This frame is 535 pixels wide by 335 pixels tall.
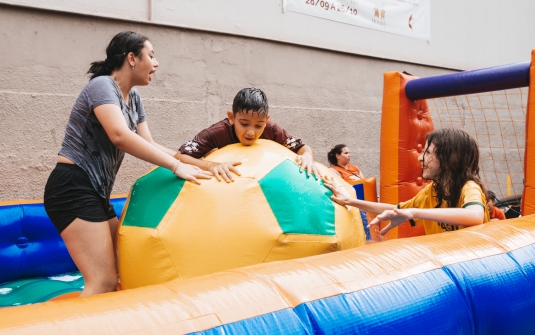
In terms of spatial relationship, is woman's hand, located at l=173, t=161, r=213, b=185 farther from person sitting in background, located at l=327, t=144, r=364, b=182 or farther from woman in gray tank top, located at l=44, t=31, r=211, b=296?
person sitting in background, located at l=327, t=144, r=364, b=182

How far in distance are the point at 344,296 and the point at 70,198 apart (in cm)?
122

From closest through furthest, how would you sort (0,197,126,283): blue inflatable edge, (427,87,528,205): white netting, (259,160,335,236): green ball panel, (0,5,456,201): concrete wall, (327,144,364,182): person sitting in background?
1. (259,160,335,236): green ball panel
2. (0,197,126,283): blue inflatable edge
3. (0,5,456,201): concrete wall
4. (327,144,364,182): person sitting in background
5. (427,87,528,205): white netting

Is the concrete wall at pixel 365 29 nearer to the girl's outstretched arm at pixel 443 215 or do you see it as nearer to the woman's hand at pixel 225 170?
the woman's hand at pixel 225 170

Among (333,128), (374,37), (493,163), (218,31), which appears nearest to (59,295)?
(218,31)

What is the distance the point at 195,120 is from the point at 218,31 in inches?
38.5

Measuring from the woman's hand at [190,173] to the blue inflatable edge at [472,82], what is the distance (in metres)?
2.51

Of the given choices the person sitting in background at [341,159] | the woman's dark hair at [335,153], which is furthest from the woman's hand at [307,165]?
the woman's dark hair at [335,153]

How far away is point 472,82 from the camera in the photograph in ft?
12.6

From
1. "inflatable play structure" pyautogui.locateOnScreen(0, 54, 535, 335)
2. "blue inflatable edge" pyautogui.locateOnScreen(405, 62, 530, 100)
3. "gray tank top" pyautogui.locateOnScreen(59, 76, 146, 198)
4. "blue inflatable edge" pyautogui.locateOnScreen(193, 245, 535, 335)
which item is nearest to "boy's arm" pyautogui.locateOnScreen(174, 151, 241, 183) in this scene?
"inflatable play structure" pyautogui.locateOnScreen(0, 54, 535, 335)

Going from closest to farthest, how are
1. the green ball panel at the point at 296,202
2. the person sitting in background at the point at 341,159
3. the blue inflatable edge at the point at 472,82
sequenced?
the green ball panel at the point at 296,202 < the blue inflatable edge at the point at 472,82 < the person sitting in background at the point at 341,159

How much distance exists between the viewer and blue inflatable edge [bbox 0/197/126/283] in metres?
3.36

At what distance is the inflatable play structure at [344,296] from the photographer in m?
1.14

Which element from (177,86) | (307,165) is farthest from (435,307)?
(177,86)

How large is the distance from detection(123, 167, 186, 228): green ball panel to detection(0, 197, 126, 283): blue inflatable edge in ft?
5.30
